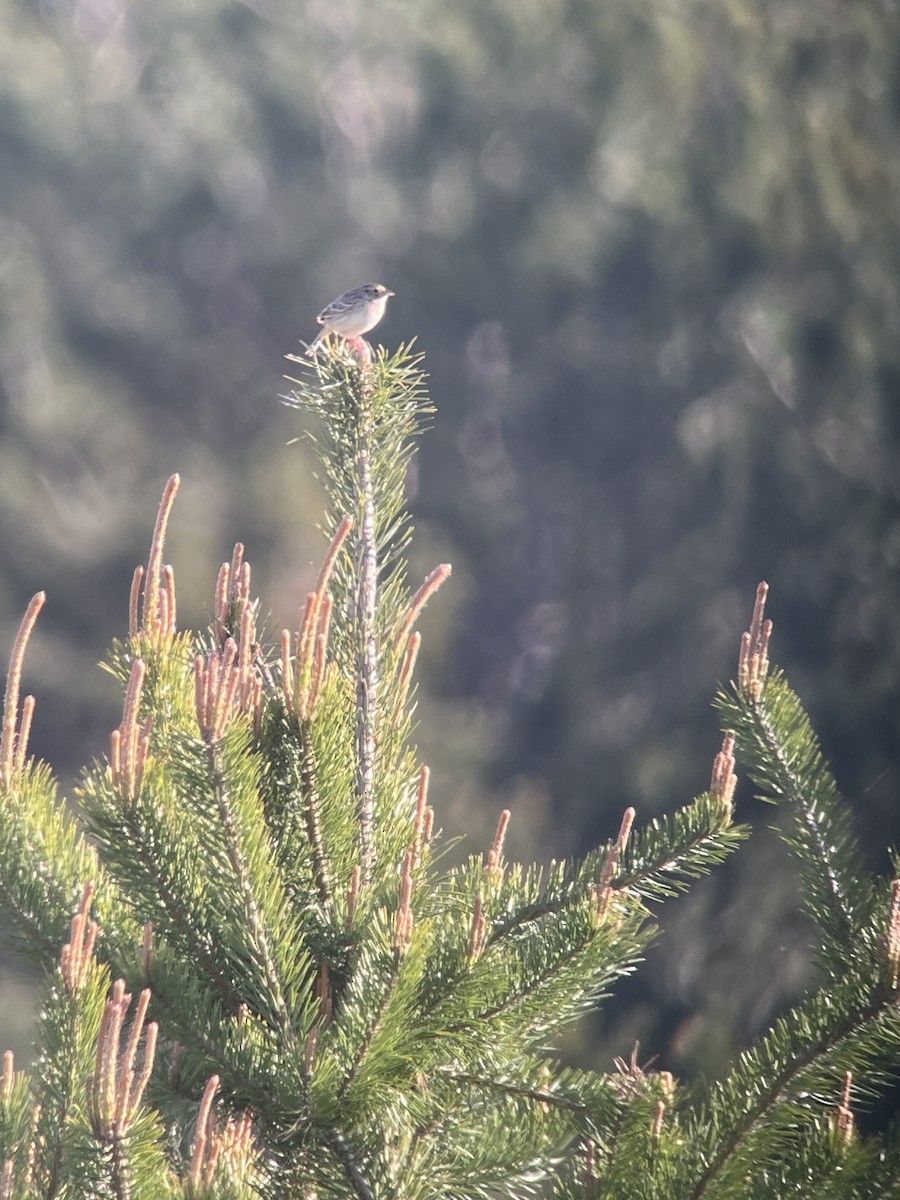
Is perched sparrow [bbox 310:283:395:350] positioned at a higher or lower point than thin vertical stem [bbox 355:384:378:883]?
higher

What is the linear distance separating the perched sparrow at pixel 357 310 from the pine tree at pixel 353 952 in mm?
1056

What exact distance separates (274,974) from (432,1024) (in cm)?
12

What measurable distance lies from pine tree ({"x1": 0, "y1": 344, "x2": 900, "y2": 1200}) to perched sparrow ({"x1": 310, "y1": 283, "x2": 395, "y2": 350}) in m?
1.06

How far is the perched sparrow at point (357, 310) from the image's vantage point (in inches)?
78.0

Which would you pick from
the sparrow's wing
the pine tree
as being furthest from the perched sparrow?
the pine tree

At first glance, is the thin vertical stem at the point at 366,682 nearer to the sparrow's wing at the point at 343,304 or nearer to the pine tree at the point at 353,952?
the pine tree at the point at 353,952

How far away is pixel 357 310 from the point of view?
6.55 feet

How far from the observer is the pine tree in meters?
0.72

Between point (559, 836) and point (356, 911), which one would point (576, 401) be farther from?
point (356, 911)

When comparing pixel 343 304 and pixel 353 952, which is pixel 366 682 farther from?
pixel 343 304

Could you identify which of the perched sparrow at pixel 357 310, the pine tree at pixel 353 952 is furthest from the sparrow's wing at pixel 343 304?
the pine tree at pixel 353 952

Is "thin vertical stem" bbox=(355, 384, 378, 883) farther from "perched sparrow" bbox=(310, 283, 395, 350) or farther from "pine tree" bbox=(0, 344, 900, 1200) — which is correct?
"perched sparrow" bbox=(310, 283, 395, 350)

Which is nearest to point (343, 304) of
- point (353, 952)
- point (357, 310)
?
point (357, 310)

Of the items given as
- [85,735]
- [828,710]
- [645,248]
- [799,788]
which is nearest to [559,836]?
[828,710]
